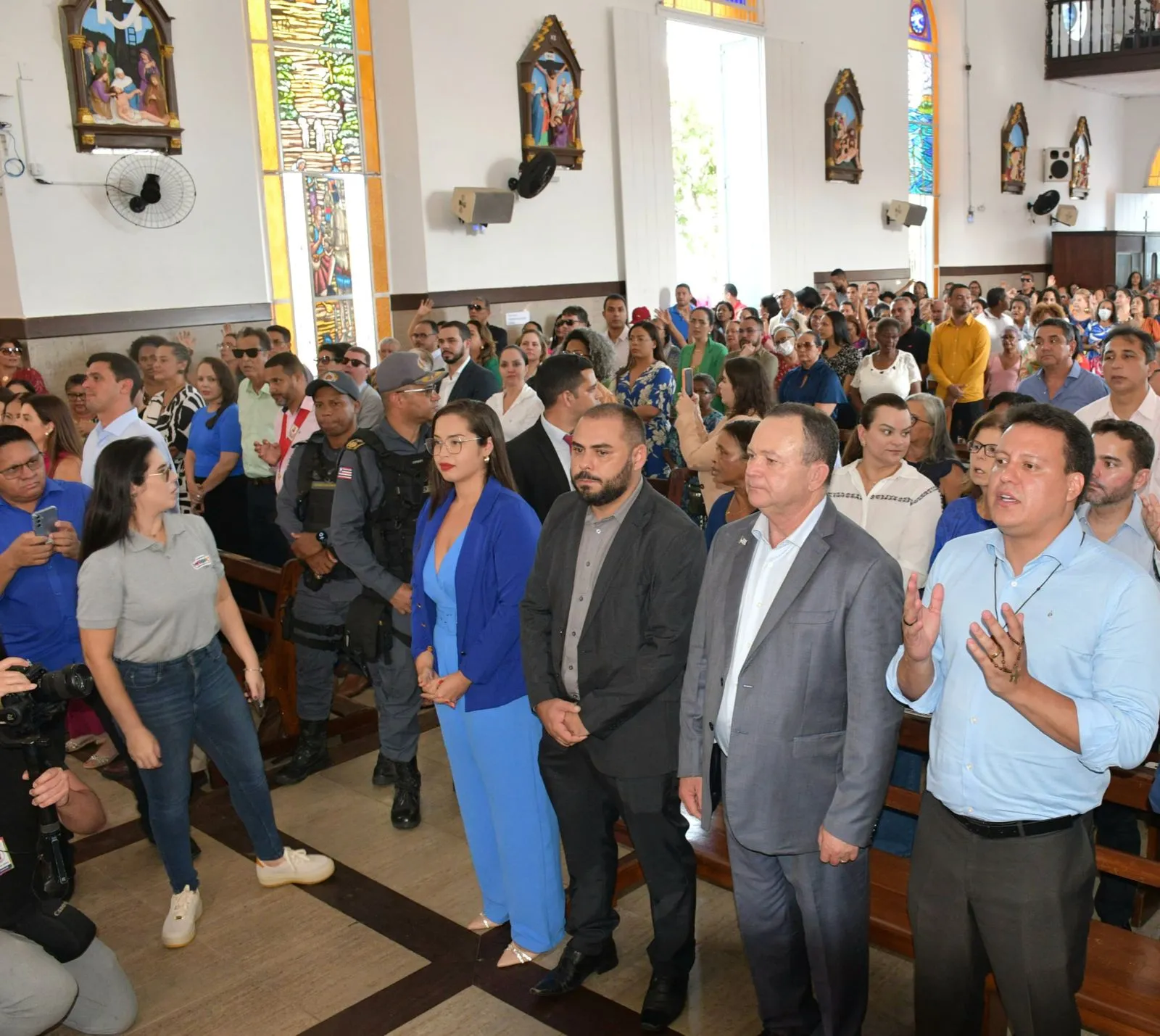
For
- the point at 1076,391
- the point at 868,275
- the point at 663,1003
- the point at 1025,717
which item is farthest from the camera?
the point at 868,275

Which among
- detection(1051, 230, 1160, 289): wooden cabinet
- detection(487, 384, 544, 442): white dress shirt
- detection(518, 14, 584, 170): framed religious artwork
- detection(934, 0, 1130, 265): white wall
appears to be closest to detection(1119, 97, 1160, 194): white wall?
detection(934, 0, 1130, 265): white wall

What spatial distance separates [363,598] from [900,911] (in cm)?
221

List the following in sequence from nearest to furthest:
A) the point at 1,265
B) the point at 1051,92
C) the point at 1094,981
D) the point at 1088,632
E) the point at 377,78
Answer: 1. the point at 1088,632
2. the point at 1094,981
3. the point at 1,265
4. the point at 377,78
5. the point at 1051,92

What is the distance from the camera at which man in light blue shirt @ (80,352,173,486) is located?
464 centimetres

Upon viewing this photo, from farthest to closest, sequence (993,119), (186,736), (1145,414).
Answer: (993,119) → (1145,414) → (186,736)

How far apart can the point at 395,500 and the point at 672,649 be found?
1663mm

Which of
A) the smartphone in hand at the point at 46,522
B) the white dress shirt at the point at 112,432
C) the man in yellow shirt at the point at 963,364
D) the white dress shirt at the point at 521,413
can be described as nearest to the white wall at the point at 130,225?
the white dress shirt at the point at 112,432

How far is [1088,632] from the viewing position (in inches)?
81.1

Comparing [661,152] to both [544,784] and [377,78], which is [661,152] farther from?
[544,784]

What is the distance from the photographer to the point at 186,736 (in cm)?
349

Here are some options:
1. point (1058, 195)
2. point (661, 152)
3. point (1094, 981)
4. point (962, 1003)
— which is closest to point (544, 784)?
point (962, 1003)

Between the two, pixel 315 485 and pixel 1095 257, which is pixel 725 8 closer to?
pixel 1095 257

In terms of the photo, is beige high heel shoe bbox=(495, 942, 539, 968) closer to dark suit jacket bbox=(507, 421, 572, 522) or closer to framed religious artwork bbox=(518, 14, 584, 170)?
dark suit jacket bbox=(507, 421, 572, 522)

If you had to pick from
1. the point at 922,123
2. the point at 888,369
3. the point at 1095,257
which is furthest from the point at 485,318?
the point at 1095,257
